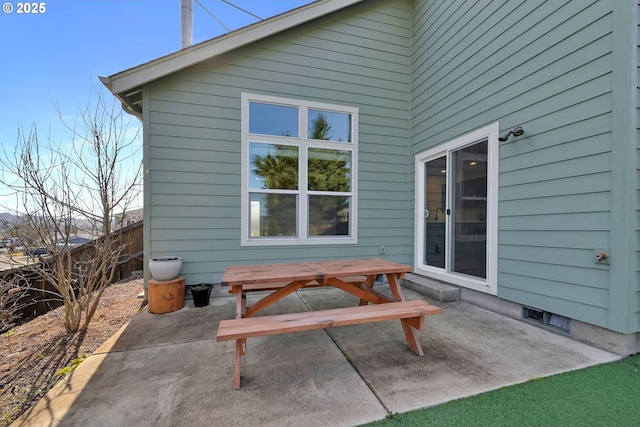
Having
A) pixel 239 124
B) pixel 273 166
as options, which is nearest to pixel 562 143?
pixel 273 166

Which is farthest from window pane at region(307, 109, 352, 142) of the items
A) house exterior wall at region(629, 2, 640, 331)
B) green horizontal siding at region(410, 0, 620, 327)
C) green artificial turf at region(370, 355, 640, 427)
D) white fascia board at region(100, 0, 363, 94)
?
green artificial turf at region(370, 355, 640, 427)

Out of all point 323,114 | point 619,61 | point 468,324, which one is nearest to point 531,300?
point 468,324

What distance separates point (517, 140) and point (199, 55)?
4.10 metres

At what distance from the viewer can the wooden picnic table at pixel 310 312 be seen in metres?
1.68

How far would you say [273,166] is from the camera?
159 inches

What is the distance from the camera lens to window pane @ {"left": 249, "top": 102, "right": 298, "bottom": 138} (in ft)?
13.0

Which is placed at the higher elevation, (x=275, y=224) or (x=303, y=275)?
(x=275, y=224)

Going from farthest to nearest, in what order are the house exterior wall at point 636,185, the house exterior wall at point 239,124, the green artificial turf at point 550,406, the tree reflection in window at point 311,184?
the tree reflection in window at point 311,184 → the house exterior wall at point 239,124 → the house exterior wall at point 636,185 → the green artificial turf at point 550,406

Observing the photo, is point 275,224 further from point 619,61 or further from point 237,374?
point 619,61

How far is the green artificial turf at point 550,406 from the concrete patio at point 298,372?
0.07 m

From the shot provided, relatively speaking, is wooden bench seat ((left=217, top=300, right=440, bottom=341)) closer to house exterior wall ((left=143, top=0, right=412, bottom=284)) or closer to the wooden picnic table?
the wooden picnic table

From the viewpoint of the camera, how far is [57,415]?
148cm

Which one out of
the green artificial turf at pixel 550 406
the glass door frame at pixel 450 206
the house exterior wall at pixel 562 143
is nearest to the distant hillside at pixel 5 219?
the green artificial turf at pixel 550 406

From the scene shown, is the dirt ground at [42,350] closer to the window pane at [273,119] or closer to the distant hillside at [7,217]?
Result: the distant hillside at [7,217]
